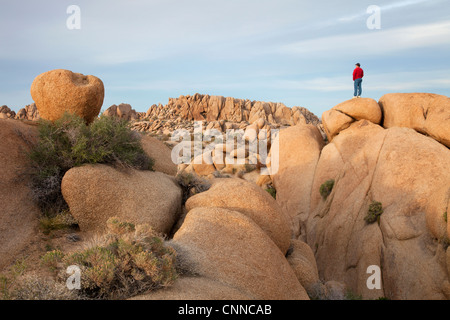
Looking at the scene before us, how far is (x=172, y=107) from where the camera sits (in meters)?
93.4

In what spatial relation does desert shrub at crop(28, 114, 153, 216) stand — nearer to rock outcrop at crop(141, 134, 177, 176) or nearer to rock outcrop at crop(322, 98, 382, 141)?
rock outcrop at crop(141, 134, 177, 176)

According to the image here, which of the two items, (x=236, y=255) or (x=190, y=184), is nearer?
(x=236, y=255)

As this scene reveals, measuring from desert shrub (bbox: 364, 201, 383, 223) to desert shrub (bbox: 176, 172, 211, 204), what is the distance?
22.6ft

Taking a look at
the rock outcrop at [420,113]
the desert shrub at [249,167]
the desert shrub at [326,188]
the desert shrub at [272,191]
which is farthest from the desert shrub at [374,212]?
the desert shrub at [249,167]

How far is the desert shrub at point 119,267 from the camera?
18.7 feet

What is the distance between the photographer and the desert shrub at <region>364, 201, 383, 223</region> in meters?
15.0

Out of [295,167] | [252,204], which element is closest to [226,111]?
[295,167]

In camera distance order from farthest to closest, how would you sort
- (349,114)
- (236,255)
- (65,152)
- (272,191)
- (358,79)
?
1. (272,191)
2. (358,79)
3. (349,114)
4. (65,152)
5. (236,255)

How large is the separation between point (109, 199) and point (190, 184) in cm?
309

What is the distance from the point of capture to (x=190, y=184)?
1289cm

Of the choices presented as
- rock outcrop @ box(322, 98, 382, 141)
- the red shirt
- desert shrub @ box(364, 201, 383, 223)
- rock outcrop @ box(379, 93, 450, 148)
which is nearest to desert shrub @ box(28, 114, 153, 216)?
desert shrub @ box(364, 201, 383, 223)

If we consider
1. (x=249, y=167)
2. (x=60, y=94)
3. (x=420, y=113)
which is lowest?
(x=249, y=167)

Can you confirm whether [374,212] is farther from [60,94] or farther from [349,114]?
[60,94]

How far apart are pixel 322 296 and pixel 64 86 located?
10195 millimetres
